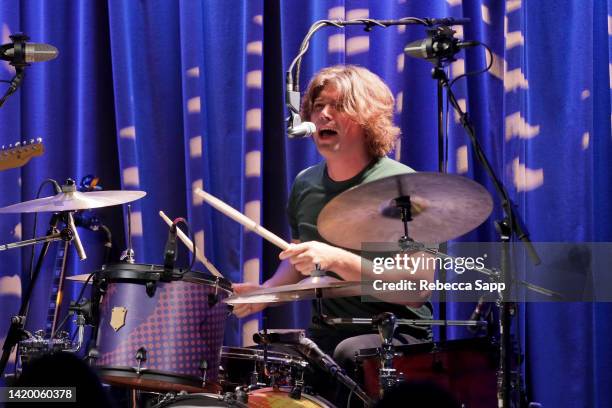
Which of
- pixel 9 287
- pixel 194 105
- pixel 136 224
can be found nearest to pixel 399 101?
pixel 194 105

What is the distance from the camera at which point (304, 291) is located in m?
2.46

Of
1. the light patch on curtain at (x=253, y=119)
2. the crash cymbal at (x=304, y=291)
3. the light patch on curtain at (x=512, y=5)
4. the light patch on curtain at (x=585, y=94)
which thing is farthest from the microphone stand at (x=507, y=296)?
the light patch on curtain at (x=253, y=119)

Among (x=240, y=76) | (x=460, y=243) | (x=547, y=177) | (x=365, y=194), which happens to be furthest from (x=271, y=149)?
(x=365, y=194)

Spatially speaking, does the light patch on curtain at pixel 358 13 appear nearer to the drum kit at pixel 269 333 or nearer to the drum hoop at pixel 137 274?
the drum kit at pixel 269 333

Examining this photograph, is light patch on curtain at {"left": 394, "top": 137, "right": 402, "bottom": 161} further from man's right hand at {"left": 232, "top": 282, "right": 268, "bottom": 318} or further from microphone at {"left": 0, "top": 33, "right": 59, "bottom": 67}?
microphone at {"left": 0, "top": 33, "right": 59, "bottom": 67}

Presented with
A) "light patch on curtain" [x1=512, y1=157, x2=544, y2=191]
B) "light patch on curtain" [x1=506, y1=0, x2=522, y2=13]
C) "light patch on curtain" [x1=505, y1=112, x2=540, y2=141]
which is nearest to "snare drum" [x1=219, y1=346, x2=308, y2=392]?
"light patch on curtain" [x1=512, y1=157, x2=544, y2=191]

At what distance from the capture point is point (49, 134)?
12.2ft

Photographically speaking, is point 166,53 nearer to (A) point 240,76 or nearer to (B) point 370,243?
(A) point 240,76

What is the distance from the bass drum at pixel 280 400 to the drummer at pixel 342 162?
53 centimetres

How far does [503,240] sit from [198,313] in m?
0.94

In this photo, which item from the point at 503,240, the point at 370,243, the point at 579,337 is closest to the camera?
the point at 503,240

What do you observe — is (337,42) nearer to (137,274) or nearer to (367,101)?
(367,101)

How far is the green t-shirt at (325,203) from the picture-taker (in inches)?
120

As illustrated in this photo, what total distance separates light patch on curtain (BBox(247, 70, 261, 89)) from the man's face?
46cm
